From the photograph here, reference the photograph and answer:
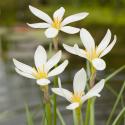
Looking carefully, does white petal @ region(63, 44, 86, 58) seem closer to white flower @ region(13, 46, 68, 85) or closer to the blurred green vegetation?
white flower @ region(13, 46, 68, 85)

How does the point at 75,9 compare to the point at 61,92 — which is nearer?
the point at 61,92

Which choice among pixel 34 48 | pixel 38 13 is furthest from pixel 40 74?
pixel 34 48

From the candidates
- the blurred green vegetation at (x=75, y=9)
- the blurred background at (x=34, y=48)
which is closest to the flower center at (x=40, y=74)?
the blurred background at (x=34, y=48)

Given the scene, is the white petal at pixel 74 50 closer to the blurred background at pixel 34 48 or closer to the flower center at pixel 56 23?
the flower center at pixel 56 23

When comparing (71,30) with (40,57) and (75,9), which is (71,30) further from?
(75,9)

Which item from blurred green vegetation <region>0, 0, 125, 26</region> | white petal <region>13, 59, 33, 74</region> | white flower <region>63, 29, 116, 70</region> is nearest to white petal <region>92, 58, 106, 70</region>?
white flower <region>63, 29, 116, 70</region>

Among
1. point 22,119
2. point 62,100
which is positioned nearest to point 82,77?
point 22,119
